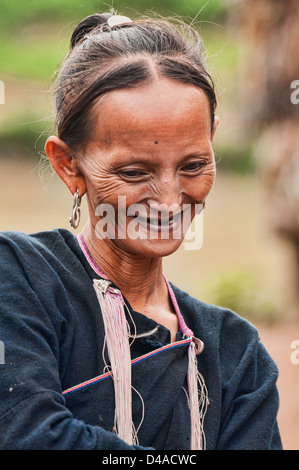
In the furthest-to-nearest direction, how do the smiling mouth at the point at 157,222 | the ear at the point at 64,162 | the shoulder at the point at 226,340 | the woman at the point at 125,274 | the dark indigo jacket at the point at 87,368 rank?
the shoulder at the point at 226,340 < the ear at the point at 64,162 < the smiling mouth at the point at 157,222 < the woman at the point at 125,274 < the dark indigo jacket at the point at 87,368

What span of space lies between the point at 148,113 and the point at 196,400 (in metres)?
0.87

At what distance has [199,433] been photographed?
208cm

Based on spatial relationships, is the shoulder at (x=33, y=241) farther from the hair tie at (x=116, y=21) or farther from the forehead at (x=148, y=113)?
the hair tie at (x=116, y=21)

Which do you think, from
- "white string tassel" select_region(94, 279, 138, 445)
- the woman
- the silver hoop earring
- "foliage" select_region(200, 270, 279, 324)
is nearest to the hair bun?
the woman

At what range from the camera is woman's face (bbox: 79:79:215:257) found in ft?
6.40

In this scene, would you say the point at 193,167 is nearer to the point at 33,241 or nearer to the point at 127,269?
the point at 127,269

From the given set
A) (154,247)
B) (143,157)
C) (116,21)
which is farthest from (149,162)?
(116,21)

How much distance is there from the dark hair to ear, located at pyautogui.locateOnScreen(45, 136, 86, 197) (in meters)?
0.03

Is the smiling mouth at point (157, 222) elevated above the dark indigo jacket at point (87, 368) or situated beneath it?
elevated above

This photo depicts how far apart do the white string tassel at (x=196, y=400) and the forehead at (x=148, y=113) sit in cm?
68

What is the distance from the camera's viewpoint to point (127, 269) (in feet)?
→ 7.16

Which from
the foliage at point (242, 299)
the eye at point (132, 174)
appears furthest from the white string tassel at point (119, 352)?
the foliage at point (242, 299)

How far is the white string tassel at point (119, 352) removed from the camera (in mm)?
1949

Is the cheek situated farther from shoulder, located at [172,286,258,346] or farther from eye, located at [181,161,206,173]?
shoulder, located at [172,286,258,346]
